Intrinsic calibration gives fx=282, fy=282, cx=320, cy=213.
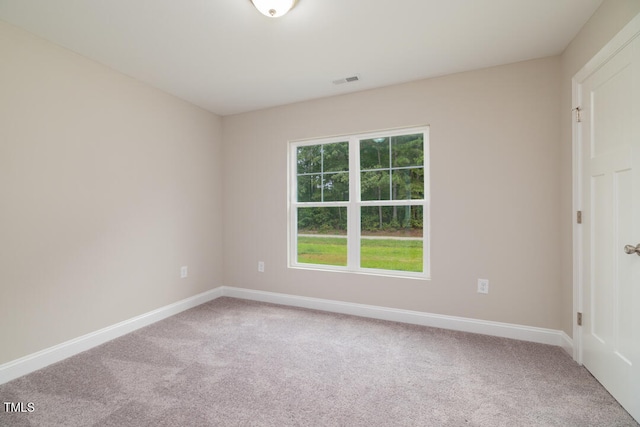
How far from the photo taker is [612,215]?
1.76 meters

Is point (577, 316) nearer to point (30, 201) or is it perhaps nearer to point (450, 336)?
point (450, 336)

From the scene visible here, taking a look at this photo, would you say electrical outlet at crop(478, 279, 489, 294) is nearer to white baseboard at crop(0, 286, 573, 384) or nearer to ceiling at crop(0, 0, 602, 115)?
white baseboard at crop(0, 286, 573, 384)

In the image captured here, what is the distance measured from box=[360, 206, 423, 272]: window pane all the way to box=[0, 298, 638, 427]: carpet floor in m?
0.69

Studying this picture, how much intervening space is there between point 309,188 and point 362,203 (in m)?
0.73

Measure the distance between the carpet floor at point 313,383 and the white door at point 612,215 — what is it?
0.26 m

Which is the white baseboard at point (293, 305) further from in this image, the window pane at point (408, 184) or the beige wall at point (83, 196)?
the window pane at point (408, 184)

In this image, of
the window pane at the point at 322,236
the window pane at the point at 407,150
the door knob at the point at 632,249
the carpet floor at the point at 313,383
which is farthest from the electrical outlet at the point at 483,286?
the window pane at the point at 322,236

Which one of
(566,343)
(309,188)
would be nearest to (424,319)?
(566,343)

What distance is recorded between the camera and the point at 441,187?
2799 mm

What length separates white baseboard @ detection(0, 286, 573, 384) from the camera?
209 centimetres

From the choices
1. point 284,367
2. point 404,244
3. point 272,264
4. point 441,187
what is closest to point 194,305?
point 272,264

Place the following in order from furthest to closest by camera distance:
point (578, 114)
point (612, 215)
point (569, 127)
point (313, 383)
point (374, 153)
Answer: point (374, 153), point (569, 127), point (578, 114), point (313, 383), point (612, 215)

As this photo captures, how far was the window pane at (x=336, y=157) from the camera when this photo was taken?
333 cm

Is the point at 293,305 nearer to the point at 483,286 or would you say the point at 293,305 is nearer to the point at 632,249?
the point at 483,286
